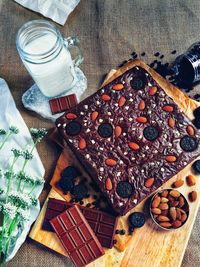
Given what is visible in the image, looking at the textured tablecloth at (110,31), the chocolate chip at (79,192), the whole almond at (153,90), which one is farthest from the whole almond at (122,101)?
the chocolate chip at (79,192)

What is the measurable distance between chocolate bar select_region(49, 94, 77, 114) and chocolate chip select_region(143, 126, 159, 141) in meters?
0.32

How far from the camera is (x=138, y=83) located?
171 centimetres

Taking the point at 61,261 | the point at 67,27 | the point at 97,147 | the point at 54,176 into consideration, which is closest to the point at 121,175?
the point at 97,147

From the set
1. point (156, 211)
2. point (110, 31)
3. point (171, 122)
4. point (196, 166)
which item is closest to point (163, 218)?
point (156, 211)

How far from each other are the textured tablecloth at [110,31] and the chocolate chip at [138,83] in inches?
8.6

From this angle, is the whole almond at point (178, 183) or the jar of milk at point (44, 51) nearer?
the jar of milk at point (44, 51)

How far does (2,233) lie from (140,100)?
706mm

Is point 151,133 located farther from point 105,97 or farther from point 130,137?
point 105,97

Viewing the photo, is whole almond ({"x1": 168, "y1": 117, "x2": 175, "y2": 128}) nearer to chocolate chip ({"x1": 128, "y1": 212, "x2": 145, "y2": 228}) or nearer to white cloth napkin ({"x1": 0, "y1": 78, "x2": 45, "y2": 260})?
chocolate chip ({"x1": 128, "y1": 212, "x2": 145, "y2": 228})

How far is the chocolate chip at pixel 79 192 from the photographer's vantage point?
66.2 inches

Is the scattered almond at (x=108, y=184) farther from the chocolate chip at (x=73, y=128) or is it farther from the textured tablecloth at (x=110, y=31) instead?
the textured tablecloth at (x=110, y=31)

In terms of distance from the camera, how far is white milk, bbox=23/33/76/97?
1615 mm

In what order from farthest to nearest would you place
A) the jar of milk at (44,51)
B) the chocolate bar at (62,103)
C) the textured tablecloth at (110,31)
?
the textured tablecloth at (110,31), the chocolate bar at (62,103), the jar of milk at (44,51)

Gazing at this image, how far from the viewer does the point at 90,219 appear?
1659 mm
